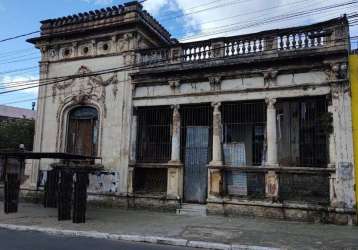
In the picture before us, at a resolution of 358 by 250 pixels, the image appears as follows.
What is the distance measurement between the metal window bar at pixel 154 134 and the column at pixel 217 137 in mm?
2046

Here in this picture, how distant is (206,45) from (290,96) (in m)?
3.84

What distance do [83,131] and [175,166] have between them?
4.88m

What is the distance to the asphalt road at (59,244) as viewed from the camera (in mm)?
8016

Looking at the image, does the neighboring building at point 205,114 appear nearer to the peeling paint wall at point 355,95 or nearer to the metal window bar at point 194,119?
the metal window bar at point 194,119

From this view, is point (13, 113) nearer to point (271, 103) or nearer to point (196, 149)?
point (196, 149)

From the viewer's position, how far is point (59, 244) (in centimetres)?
845

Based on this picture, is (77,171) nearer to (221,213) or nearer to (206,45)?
(221,213)

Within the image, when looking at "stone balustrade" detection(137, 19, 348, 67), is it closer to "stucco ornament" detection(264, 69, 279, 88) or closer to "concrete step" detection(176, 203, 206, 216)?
"stucco ornament" detection(264, 69, 279, 88)

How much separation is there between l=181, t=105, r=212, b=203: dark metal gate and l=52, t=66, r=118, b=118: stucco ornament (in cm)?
353

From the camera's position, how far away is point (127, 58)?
1608 centimetres

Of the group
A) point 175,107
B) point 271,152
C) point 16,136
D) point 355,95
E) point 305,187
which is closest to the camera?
point 355,95

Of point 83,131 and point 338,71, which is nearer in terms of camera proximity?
point 338,71

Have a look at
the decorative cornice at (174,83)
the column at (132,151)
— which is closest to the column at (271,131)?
the decorative cornice at (174,83)

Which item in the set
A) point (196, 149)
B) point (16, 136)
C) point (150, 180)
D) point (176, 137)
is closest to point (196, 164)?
point (196, 149)
